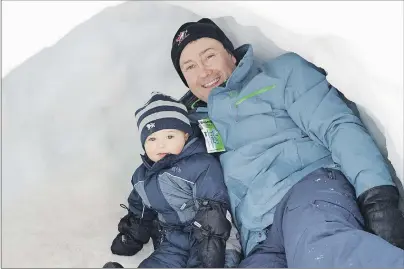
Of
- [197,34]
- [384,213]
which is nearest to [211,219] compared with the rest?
[384,213]

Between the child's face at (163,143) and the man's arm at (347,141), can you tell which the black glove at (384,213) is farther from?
the child's face at (163,143)

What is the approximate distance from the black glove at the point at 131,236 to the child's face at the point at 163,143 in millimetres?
245

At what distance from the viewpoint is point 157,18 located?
232 cm

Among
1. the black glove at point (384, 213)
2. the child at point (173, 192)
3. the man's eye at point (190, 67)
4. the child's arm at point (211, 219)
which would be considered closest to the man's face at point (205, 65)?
the man's eye at point (190, 67)

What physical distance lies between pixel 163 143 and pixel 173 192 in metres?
0.16

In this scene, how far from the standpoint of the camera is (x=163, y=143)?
1898 millimetres

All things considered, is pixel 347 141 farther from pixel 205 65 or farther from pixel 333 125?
pixel 205 65

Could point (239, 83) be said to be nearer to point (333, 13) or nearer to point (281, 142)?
point (281, 142)

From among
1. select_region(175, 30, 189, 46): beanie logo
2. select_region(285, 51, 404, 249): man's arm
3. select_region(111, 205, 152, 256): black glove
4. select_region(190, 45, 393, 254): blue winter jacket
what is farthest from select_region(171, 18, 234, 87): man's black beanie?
select_region(111, 205, 152, 256): black glove

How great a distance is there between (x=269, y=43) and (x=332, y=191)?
0.69m

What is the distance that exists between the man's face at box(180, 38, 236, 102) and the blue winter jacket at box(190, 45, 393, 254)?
0.28 feet

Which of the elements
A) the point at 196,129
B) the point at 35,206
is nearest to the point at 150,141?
the point at 196,129

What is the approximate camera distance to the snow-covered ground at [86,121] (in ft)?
6.50

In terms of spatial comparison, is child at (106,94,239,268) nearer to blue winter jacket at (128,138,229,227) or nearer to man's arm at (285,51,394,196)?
blue winter jacket at (128,138,229,227)
